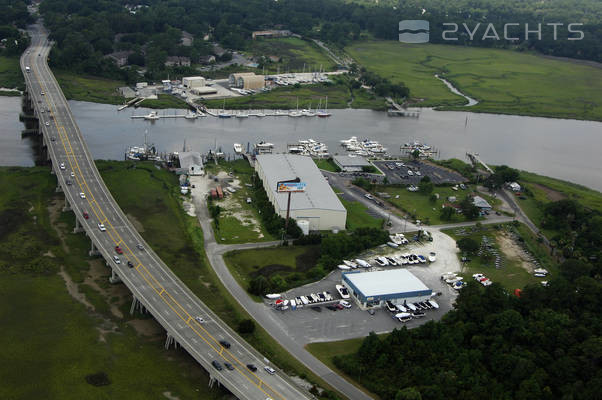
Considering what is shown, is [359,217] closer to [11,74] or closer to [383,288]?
[383,288]

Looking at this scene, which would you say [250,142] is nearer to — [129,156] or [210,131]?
[210,131]

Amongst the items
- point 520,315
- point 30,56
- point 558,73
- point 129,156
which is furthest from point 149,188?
point 558,73

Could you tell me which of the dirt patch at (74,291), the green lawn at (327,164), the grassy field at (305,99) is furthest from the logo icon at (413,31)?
the dirt patch at (74,291)

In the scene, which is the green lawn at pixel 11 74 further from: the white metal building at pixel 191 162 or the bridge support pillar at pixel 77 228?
the bridge support pillar at pixel 77 228

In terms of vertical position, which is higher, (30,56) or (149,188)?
(30,56)

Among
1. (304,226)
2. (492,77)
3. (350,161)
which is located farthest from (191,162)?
(492,77)

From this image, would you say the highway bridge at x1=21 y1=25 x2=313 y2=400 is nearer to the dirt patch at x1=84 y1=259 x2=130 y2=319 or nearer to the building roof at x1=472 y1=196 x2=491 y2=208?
the dirt patch at x1=84 y1=259 x2=130 y2=319

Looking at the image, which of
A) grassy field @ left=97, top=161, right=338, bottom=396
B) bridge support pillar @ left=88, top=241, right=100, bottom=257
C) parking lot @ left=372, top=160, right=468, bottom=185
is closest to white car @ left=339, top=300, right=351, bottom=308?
grassy field @ left=97, top=161, right=338, bottom=396
